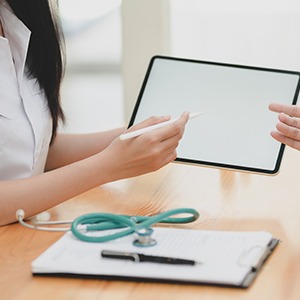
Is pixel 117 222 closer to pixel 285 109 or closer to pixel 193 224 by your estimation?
pixel 193 224

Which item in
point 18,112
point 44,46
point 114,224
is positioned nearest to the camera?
point 114,224

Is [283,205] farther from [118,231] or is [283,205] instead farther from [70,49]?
[70,49]

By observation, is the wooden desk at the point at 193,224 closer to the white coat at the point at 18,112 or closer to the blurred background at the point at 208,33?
the white coat at the point at 18,112

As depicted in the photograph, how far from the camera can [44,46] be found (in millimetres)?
1784

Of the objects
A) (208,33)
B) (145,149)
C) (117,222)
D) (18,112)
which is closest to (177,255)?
(117,222)

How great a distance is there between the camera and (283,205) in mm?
1524

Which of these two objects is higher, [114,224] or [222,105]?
[222,105]

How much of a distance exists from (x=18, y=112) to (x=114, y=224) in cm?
41

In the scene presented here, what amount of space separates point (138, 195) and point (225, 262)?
1.43 ft

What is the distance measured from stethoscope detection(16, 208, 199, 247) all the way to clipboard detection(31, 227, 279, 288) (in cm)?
1

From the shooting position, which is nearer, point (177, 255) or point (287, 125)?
point (177, 255)

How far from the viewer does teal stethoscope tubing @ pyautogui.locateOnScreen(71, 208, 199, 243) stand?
4.20 feet

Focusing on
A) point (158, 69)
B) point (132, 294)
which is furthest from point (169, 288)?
point (158, 69)

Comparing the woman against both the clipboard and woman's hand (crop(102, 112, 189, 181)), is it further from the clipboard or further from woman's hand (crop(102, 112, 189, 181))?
the clipboard
